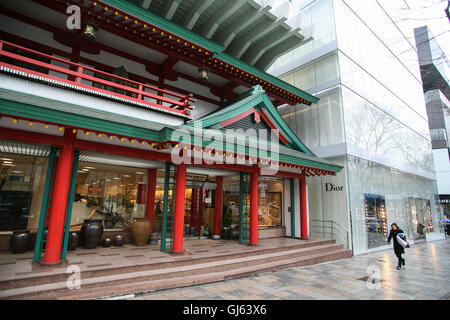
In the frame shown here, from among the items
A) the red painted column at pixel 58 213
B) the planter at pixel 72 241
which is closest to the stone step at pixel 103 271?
the red painted column at pixel 58 213

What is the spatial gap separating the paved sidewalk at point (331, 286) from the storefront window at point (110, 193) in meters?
4.55

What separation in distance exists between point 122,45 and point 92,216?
255 inches

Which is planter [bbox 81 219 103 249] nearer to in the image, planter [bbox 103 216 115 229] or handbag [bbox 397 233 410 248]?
planter [bbox 103 216 115 229]

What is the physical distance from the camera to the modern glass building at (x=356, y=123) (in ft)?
43.1

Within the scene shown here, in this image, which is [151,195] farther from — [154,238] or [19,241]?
[19,241]

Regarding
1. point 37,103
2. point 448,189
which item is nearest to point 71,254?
point 37,103

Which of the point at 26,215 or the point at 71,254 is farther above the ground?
the point at 26,215

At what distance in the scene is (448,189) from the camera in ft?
95.4

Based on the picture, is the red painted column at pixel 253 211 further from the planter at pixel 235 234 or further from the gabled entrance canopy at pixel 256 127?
the planter at pixel 235 234

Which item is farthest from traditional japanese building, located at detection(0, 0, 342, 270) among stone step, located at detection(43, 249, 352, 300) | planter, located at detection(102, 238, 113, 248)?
stone step, located at detection(43, 249, 352, 300)

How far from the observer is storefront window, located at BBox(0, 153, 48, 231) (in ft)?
24.7

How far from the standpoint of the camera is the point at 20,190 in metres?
7.83

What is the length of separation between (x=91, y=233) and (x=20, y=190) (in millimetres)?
2698
